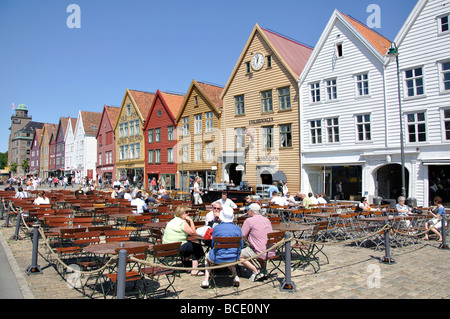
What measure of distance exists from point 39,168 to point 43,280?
85.6 m

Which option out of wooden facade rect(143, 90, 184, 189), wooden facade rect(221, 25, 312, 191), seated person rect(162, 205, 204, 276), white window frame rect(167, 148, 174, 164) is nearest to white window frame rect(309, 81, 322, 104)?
wooden facade rect(221, 25, 312, 191)

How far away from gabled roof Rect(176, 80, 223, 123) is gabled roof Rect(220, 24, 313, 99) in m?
1.36

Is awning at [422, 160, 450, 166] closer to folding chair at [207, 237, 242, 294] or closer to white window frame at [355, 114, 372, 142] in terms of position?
white window frame at [355, 114, 372, 142]

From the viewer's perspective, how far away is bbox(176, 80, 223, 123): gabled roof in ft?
107

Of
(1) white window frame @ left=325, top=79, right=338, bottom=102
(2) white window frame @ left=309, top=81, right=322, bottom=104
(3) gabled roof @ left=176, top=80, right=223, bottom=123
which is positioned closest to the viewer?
(1) white window frame @ left=325, top=79, right=338, bottom=102


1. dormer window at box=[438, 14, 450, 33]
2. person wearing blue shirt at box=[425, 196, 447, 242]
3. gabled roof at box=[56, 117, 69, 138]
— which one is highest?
gabled roof at box=[56, 117, 69, 138]

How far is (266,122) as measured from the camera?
27969mm

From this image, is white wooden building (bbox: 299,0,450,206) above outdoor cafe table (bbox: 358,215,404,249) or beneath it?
above

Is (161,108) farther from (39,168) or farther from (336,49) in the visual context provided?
(39,168)

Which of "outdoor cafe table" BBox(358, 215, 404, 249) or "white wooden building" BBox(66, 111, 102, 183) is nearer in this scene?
"outdoor cafe table" BBox(358, 215, 404, 249)

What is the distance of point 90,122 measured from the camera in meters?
59.6

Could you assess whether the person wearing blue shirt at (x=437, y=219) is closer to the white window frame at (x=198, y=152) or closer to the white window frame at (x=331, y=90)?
the white window frame at (x=331, y=90)

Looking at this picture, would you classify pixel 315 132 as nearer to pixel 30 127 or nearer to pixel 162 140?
pixel 162 140

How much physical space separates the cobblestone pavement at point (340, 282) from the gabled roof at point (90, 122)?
52478 millimetres
